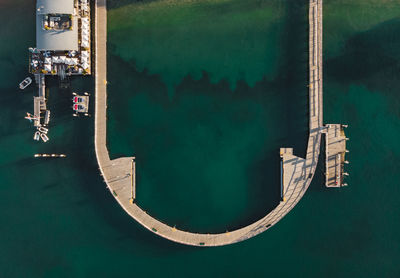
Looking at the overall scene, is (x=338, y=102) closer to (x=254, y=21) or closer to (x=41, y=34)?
(x=254, y=21)

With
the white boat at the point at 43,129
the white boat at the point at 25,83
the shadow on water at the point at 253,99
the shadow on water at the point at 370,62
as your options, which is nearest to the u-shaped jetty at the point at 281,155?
the shadow on water at the point at 253,99

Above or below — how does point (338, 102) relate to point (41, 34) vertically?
below

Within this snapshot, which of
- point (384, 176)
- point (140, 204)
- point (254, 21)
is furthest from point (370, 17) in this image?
point (140, 204)

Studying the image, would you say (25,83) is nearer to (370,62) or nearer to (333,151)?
(333,151)

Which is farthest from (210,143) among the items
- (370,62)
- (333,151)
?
(370,62)

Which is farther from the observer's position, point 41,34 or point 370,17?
point 370,17

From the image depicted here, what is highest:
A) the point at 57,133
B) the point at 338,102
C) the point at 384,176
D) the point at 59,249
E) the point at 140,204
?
the point at 338,102

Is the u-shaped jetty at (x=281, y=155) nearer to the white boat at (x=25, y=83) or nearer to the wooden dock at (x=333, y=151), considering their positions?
the wooden dock at (x=333, y=151)
